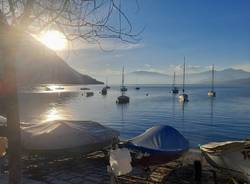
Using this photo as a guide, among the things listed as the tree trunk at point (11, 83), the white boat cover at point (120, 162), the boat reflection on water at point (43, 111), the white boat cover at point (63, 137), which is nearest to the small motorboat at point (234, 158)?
the white boat cover at point (120, 162)

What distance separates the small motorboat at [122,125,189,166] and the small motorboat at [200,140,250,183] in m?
1.62

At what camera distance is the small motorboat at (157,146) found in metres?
10.4

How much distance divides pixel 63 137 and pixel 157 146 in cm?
370

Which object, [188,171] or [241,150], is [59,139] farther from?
[241,150]

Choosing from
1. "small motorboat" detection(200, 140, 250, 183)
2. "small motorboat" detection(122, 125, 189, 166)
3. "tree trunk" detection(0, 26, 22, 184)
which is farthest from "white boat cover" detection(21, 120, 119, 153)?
"tree trunk" detection(0, 26, 22, 184)

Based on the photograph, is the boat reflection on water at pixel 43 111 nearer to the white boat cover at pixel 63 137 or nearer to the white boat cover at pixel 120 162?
the white boat cover at pixel 63 137

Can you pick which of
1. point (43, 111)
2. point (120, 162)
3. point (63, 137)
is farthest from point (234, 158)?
point (43, 111)

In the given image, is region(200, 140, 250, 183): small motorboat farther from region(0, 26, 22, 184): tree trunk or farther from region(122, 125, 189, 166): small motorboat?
region(0, 26, 22, 184): tree trunk

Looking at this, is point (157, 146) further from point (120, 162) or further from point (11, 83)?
point (11, 83)

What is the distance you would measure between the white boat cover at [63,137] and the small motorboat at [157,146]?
6.70 feet

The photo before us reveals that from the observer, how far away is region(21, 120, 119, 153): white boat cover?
11.9 metres

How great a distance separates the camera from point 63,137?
1223 centimetres

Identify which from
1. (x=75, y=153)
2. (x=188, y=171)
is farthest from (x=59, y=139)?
(x=188, y=171)

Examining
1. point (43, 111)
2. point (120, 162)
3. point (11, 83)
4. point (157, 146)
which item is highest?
point (11, 83)
